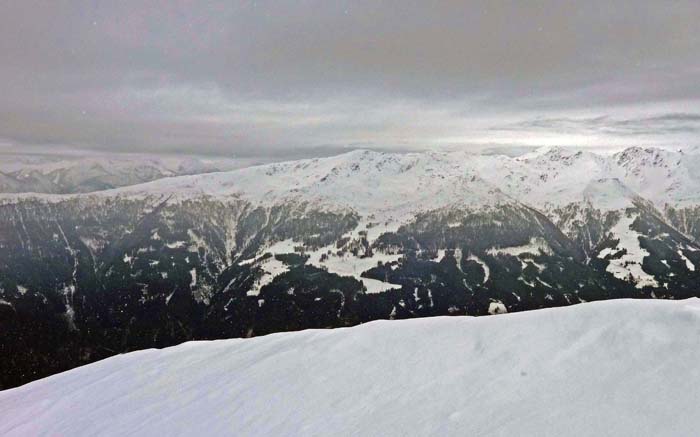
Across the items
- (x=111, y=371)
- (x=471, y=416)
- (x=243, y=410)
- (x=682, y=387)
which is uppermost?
(x=682, y=387)

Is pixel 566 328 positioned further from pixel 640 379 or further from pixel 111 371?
pixel 111 371

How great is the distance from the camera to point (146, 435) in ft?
35.5

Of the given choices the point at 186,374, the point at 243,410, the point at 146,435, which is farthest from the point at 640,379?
the point at 186,374

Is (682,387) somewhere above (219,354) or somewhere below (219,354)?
above

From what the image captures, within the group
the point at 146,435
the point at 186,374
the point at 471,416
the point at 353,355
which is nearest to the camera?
the point at 471,416

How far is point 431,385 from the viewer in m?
10.4

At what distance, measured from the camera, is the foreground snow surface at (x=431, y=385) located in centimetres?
849

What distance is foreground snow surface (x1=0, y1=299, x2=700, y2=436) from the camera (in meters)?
8.49

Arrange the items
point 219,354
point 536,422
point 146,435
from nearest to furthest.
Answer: point 536,422
point 146,435
point 219,354

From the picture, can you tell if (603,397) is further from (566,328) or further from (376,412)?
(376,412)

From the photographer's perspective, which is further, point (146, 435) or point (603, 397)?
point (146, 435)

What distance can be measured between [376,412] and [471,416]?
77.7 inches

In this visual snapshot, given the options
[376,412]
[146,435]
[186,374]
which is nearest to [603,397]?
[376,412]

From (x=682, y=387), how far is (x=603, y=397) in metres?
1.29
